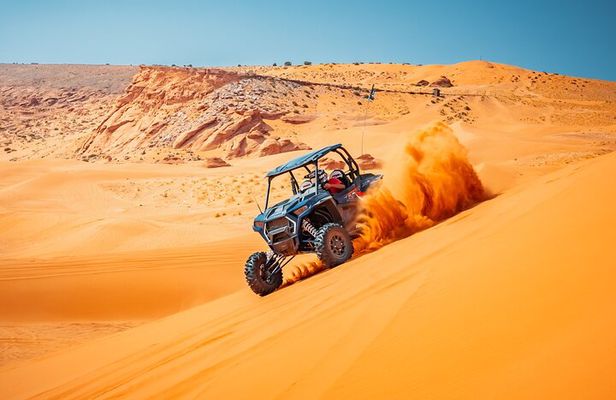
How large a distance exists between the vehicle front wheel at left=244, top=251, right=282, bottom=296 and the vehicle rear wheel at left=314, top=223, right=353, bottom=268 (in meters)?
1.07

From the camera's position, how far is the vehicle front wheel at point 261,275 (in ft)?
27.6

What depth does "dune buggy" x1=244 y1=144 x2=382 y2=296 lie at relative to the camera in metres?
8.10

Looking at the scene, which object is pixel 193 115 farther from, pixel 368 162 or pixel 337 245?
pixel 337 245

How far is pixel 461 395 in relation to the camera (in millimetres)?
2395

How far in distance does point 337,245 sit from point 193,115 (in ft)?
Result: 115

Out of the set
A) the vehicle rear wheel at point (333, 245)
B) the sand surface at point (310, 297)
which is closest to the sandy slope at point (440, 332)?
the sand surface at point (310, 297)

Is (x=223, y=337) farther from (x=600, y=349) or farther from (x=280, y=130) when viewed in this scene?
(x=280, y=130)

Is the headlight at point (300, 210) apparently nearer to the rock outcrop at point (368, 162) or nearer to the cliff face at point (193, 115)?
the rock outcrop at point (368, 162)

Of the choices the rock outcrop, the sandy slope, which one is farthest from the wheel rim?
the rock outcrop

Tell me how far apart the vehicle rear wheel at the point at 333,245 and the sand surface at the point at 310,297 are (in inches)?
17.0

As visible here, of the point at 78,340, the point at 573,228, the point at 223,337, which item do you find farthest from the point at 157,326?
the point at 573,228

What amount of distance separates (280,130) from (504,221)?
34.8m

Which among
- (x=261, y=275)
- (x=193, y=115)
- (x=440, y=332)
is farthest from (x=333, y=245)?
(x=193, y=115)

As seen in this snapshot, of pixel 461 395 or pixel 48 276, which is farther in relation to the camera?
pixel 48 276
